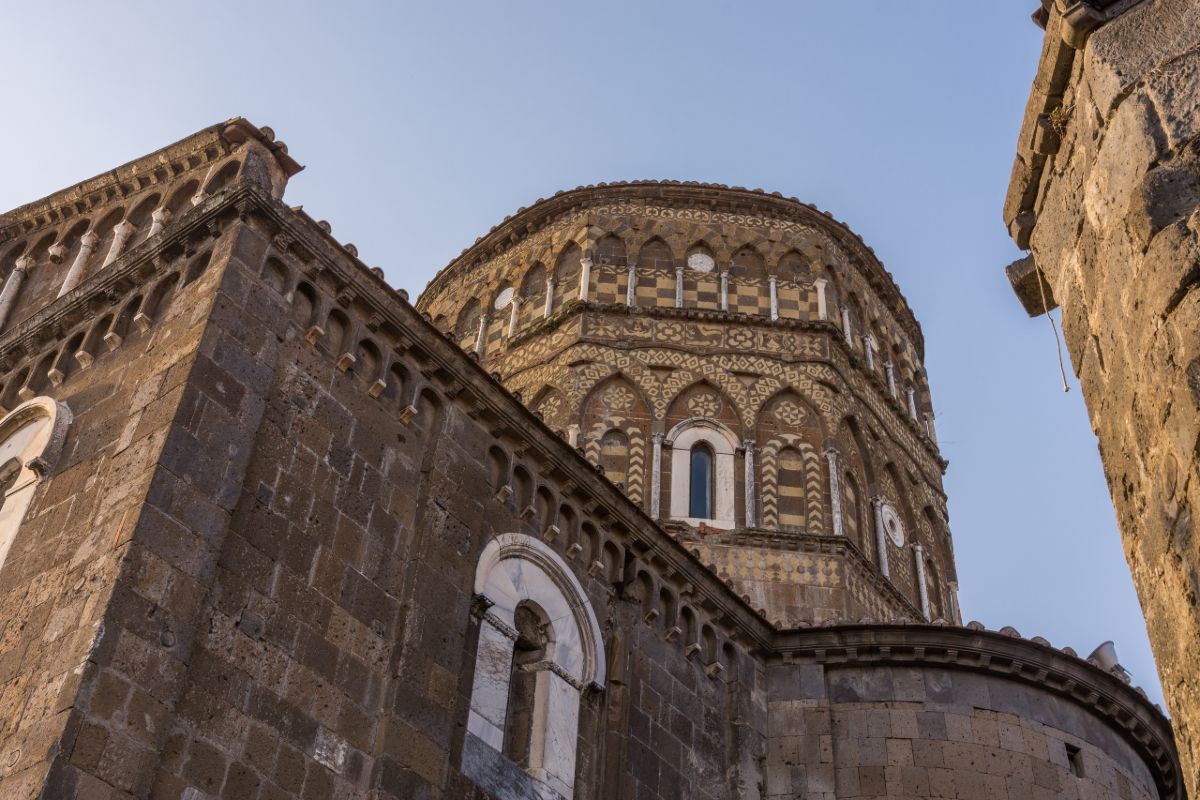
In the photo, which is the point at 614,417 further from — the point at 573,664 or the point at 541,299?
the point at 573,664

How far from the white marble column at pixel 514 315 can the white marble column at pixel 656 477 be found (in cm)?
338

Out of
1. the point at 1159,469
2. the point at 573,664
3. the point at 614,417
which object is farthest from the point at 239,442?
the point at 614,417

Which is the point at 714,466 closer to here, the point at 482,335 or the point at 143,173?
the point at 482,335

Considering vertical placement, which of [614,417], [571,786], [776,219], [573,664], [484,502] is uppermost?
[776,219]

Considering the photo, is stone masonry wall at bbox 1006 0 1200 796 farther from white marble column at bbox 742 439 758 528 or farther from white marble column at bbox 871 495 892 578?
white marble column at bbox 871 495 892 578

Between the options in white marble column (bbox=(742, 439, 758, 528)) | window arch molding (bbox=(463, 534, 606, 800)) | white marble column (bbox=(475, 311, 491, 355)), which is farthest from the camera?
white marble column (bbox=(475, 311, 491, 355))

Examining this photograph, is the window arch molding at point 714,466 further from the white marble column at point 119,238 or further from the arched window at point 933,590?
the white marble column at point 119,238

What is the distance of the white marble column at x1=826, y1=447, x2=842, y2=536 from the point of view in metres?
16.2

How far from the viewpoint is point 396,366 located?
978 cm

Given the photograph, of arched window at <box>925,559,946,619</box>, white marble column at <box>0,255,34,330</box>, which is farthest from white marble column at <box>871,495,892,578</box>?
white marble column at <box>0,255,34,330</box>

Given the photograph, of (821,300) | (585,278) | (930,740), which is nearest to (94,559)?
(930,740)

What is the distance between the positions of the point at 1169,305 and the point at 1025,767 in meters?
9.09

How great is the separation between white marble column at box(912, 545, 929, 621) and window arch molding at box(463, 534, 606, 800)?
793 centimetres

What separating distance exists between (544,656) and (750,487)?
22.5 ft
